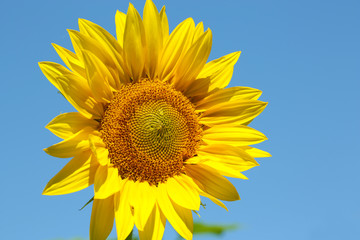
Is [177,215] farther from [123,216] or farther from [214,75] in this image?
[214,75]

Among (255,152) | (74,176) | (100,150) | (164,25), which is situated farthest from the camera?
(255,152)

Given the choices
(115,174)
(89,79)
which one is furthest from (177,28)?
(115,174)

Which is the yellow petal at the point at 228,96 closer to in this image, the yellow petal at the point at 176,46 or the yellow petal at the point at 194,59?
the yellow petal at the point at 194,59

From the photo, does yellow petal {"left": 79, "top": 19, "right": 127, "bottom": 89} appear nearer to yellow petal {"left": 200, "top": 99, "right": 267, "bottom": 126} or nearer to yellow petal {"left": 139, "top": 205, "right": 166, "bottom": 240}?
yellow petal {"left": 200, "top": 99, "right": 267, "bottom": 126}

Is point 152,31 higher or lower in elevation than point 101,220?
higher

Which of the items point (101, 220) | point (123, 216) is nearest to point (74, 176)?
point (101, 220)

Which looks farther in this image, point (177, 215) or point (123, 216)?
point (177, 215)
